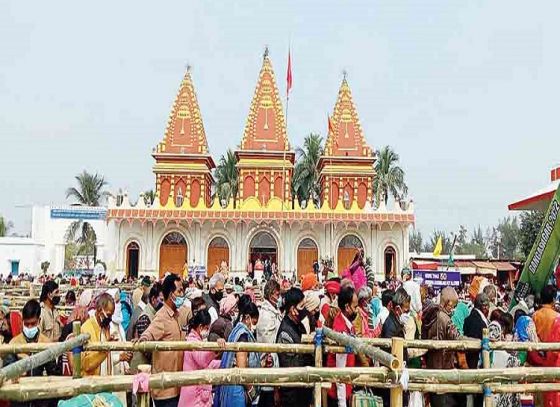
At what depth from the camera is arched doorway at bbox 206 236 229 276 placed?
3244 cm

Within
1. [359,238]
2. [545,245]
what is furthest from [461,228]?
[545,245]

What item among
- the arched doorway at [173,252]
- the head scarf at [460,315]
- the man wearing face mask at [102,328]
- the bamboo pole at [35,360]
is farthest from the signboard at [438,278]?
the arched doorway at [173,252]

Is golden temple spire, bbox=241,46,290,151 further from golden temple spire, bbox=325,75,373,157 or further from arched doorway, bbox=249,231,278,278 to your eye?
arched doorway, bbox=249,231,278,278

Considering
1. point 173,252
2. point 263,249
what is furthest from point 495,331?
point 173,252

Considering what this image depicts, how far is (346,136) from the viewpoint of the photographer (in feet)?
117

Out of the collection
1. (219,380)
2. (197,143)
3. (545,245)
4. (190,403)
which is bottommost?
(190,403)

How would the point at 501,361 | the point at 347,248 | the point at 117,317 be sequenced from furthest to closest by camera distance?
the point at 347,248
the point at 117,317
the point at 501,361

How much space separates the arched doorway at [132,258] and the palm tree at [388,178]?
18845mm

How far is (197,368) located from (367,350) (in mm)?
1588

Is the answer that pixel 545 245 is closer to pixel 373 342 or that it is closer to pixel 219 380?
pixel 373 342

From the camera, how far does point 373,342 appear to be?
4.93 m

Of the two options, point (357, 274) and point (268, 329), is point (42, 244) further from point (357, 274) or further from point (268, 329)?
point (268, 329)

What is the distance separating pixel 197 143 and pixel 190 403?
3120 cm

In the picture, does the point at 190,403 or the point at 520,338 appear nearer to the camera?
the point at 190,403
